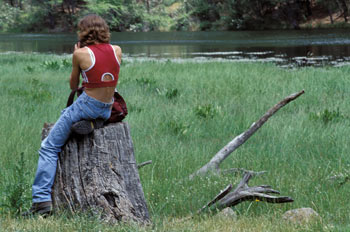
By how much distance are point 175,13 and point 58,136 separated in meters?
66.2

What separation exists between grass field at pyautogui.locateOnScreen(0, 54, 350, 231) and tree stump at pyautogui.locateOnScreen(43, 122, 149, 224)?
0.54ft

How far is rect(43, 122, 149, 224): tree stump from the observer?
3719 mm

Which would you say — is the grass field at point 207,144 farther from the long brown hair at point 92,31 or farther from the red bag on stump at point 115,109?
the long brown hair at point 92,31

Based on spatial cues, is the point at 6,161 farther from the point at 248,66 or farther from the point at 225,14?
the point at 225,14

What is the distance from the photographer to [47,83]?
40.9ft

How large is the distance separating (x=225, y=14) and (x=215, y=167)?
56053 mm

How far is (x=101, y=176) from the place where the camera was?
12.3ft

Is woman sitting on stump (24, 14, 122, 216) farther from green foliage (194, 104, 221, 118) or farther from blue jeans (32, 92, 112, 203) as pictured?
green foliage (194, 104, 221, 118)

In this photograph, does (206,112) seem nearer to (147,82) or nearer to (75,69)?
(147,82)

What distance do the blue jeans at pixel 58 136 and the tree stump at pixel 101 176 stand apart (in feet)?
0.24

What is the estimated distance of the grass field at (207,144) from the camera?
3.89 meters

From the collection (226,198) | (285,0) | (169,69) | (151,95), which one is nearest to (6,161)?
(226,198)

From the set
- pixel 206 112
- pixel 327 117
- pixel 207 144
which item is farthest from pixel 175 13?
pixel 207 144

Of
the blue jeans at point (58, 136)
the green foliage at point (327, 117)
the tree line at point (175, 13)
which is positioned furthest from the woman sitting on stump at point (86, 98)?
the tree line at point (175, 13)
